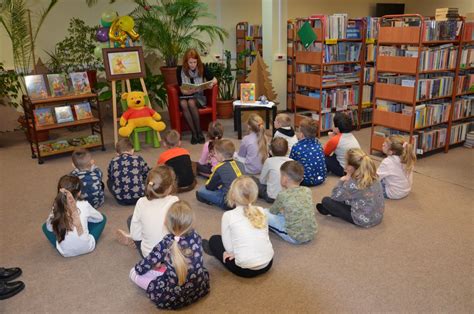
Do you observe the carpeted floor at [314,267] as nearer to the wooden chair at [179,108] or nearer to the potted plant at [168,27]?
the wooden chair at [179,108]

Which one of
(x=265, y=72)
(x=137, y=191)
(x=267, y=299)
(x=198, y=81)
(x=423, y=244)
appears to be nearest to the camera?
(x=267, y=299)

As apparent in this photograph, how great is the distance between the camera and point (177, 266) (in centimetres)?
230

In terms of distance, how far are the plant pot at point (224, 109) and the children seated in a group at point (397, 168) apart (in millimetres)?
4139

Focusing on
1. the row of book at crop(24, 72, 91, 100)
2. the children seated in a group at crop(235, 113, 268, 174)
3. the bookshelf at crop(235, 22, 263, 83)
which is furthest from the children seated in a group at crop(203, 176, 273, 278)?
the bookshelf at crop(235, 22, 263, 83)

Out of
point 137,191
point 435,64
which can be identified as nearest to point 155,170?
point 137,191

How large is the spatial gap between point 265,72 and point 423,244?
4.58m

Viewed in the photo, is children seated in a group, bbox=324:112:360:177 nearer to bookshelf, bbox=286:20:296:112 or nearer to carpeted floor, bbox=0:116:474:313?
carpeted floor, bbox=0:116:474:313

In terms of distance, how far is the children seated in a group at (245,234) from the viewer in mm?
2674

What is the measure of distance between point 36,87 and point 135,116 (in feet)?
4.39

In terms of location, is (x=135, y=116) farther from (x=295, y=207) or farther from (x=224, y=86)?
(x=295, y=207)

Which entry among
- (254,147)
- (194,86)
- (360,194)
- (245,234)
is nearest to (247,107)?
(194,86)

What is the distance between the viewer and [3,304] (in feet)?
8.80

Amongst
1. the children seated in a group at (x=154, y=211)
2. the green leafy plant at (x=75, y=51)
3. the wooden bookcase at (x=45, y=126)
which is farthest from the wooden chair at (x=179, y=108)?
the children seated in a group at (x=154, y=211)

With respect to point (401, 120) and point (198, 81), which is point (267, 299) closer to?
point (401, 120)
